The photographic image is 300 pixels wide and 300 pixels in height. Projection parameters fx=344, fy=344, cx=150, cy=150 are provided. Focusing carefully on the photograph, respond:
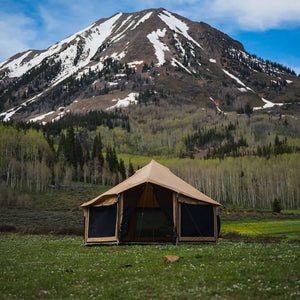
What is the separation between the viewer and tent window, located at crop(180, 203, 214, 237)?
Answer: 2258 cm

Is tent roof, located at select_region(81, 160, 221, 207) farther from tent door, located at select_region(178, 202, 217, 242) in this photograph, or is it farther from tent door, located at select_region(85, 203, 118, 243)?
tent door, located at select_region(85, 203, 118, 243)

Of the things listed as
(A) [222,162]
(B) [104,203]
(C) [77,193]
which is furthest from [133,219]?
(A) [222,162]

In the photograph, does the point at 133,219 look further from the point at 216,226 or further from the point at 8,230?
the point at 8,230

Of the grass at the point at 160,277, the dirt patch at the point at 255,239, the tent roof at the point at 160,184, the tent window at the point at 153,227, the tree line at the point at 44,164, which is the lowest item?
the dirt patch at the point at 255,239

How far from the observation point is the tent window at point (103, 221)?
2311cm

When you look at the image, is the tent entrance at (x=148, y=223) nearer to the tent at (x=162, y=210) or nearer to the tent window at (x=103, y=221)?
the tent at (x=162, y=210)

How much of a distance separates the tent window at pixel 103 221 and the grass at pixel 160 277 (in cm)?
763

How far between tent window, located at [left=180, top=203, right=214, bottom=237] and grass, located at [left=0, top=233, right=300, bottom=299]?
7.34 metres

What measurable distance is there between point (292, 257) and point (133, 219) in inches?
597

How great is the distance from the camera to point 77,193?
10094 cm

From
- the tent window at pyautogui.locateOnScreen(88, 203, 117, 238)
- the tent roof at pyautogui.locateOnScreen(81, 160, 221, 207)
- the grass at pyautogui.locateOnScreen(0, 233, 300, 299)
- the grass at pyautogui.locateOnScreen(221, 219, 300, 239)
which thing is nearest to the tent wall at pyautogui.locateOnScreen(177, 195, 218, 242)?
the tent roof at pyautogui.locateOnScreen(81, 160, 221, 207)

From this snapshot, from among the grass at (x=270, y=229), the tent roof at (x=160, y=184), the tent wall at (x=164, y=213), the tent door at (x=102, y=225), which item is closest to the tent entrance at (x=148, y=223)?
the tent wall at (x=164, y=213)

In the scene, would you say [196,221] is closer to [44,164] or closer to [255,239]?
[255,239]

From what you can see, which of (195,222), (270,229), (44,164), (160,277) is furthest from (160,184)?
(44,164)
